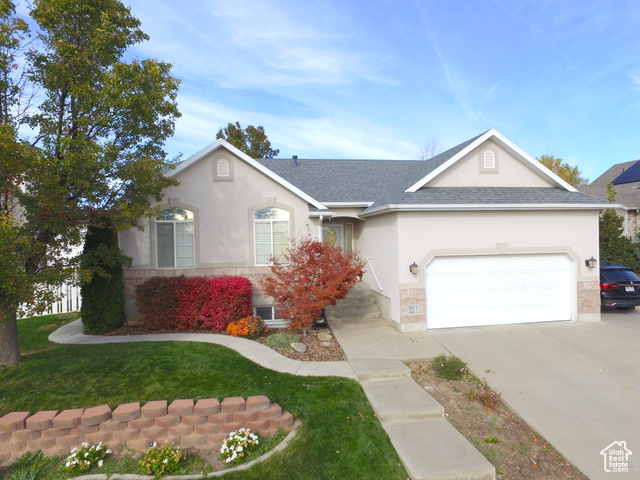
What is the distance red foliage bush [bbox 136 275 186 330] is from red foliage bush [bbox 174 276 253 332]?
0.16m

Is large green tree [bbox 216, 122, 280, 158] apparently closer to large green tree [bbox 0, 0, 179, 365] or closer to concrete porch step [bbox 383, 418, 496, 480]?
large green tree [bbox 0, 0, 179, 365]

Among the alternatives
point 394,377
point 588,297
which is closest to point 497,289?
point 588,297

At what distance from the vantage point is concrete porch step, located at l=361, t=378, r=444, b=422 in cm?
534

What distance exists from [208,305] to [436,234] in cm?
654

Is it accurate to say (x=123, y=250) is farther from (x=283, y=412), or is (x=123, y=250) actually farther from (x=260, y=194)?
(x=283, y=412)

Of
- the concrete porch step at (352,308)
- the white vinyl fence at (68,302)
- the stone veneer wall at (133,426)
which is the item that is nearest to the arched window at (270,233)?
the concrete porch step at (352,308)

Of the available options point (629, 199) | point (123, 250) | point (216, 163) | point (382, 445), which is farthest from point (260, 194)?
point (629, 199)

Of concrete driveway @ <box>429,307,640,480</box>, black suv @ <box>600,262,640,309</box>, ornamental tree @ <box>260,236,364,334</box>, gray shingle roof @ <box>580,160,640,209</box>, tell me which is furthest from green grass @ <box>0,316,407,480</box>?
gray shingle roof @ <box>580,160,640,209</box>

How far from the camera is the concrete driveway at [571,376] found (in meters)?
4.85

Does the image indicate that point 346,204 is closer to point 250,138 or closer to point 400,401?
point 400,401

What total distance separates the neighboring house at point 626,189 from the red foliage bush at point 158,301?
66.5 feet

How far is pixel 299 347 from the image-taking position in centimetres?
795

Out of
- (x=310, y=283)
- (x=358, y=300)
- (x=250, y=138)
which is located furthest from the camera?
(x=250, y=138)

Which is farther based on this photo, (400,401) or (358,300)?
(358,300)
